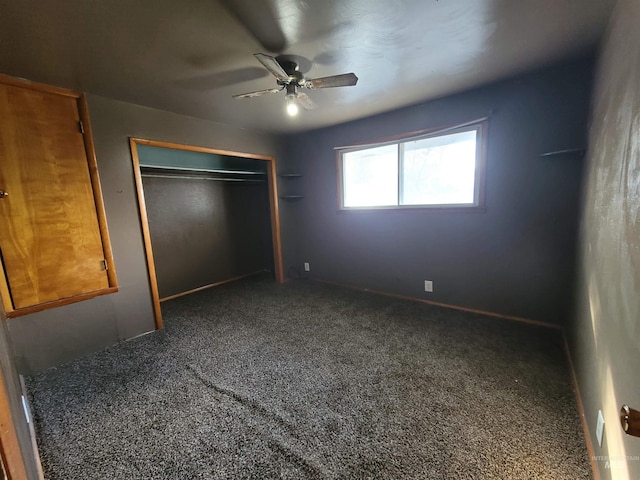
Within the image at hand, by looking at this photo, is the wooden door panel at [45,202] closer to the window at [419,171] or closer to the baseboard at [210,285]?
the baseboard at [210,285]

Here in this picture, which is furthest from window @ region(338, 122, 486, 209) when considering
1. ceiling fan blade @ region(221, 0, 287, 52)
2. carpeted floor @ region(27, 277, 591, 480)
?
ceiling fan blade @ region(221, 0, 287, 52)

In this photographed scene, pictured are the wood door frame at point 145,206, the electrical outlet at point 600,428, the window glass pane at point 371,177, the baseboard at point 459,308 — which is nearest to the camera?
the electrical outlet at point 600,428

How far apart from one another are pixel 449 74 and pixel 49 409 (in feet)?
12.4

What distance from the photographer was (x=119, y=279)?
253 centimetres

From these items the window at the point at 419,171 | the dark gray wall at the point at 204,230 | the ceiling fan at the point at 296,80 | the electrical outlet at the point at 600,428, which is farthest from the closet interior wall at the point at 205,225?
the electrical outlet at the point at 600,428

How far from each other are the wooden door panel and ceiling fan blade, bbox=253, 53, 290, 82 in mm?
1840

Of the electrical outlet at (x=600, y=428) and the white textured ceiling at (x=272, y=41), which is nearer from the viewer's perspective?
the electrical outlet at (x=600, y=428)

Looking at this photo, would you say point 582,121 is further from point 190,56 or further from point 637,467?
point 190,56

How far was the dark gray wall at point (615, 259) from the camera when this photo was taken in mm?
848

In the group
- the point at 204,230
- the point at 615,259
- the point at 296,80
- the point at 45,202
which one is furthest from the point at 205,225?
the point at 615,259

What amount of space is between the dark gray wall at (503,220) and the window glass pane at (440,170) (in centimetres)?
16

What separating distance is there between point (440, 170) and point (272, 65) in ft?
6.84

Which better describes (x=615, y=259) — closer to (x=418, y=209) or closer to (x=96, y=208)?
(x=418, y=209)

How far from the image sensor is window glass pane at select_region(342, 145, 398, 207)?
3.26 meters
